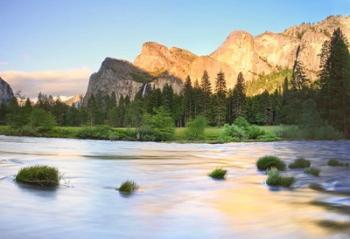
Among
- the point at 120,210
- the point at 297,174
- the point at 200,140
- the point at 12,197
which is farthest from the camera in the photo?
the point at 200,140

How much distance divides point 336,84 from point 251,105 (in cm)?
5124

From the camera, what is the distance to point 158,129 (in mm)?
89375

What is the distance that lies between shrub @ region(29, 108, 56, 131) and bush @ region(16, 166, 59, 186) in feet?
300

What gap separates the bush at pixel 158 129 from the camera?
8769 cm

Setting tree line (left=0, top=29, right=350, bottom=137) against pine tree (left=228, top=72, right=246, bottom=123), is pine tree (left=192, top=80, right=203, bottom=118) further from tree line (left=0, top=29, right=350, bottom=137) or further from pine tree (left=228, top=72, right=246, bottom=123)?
pine tree (left=228, top=72, right=246, bottom=123)

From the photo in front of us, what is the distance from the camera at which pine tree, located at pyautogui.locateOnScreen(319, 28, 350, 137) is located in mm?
86250

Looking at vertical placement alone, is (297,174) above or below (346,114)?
below

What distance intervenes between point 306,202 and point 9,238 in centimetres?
1103

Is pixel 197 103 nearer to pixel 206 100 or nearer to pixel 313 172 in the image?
pixel 206 100

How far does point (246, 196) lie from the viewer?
1827 cm

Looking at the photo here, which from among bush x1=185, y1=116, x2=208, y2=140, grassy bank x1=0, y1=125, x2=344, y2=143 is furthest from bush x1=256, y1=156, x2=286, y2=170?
bush x1=185, y1=116, x2=208, y2=140

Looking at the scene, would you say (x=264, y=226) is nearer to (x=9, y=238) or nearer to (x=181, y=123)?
(x=9, y=238)

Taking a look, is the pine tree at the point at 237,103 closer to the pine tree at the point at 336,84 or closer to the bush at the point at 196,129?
the pine tree at the point at 336,84

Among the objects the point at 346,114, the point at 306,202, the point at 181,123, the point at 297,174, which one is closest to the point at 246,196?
the point at 306,202
